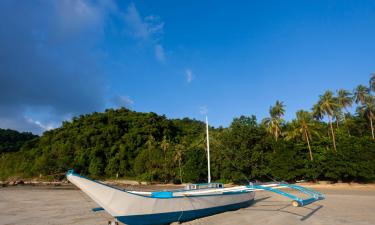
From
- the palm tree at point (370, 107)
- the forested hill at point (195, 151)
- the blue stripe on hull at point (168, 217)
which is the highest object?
the palm tree at point (370, 107)

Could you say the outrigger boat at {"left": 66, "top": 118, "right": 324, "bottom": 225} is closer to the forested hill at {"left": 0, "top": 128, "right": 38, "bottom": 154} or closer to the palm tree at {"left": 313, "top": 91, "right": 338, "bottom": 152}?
the palm tree at {"left": 313, "top": 91, "right": 338, "bottom": 152}

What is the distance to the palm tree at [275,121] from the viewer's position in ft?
160

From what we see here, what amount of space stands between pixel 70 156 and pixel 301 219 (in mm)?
68939

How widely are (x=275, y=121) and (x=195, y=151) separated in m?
15.0

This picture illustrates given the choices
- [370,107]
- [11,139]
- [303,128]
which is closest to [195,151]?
[303,128]

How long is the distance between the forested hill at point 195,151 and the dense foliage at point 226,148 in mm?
127

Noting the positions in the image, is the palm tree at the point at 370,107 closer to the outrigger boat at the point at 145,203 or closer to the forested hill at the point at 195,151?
the forested hill at the point at 195,151

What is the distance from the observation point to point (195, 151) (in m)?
53.2

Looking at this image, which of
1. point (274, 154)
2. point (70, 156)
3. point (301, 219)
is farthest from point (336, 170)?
point (70, 156)

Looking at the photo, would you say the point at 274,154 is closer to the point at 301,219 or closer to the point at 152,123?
the point at 301,219

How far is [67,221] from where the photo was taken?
13.1 meters

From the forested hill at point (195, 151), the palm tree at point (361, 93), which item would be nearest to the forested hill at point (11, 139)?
the forested hill at point (195, 151)

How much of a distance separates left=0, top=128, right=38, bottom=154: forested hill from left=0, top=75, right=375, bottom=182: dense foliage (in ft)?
62.9

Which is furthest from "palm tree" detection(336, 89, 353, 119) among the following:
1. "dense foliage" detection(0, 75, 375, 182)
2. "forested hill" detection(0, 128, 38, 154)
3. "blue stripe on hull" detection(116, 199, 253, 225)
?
"forested hill" detection(0, 128, 38, 154)
